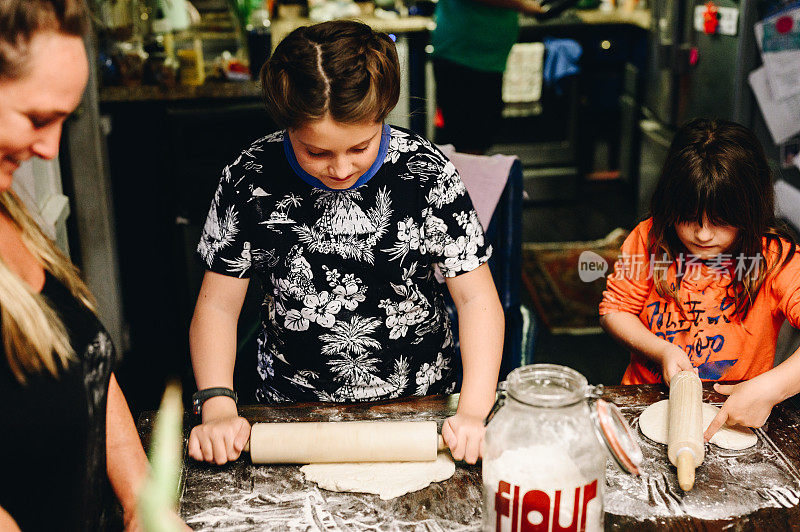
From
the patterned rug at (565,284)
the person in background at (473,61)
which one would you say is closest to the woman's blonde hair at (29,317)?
the patterned rug at (565,284)

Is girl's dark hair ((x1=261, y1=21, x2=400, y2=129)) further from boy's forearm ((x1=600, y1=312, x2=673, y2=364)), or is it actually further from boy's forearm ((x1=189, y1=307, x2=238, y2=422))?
boy's forearm ((x1=600, y1=312, x2=673, y2=364))

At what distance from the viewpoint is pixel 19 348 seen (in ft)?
2.53

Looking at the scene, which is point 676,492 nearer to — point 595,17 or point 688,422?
point 688,422

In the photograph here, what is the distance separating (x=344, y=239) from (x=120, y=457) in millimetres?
512

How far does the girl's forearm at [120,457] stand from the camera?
102 centimetres

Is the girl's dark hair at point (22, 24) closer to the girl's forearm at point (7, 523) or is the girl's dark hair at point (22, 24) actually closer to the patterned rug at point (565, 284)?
the girl's forearm at point (7, 523)

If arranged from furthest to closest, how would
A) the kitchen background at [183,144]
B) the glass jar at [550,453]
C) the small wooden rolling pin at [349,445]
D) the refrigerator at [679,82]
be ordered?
the refrigerator at [679,82]
the kitchen background at [183,144]
the small wooden rolling pin at [349,445]
the glass jar at [550,453]

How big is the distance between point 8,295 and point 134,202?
8.92ft

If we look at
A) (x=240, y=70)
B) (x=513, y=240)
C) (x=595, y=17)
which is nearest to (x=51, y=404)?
(x=513, y=240)

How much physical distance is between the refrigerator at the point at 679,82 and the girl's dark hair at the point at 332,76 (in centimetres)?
243

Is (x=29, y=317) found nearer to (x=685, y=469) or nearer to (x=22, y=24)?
(x=22, y=24)

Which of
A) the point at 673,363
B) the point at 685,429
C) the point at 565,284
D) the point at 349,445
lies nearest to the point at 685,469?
Result: the point at 685,429

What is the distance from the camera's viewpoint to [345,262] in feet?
4.45

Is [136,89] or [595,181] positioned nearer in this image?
[136,89]
